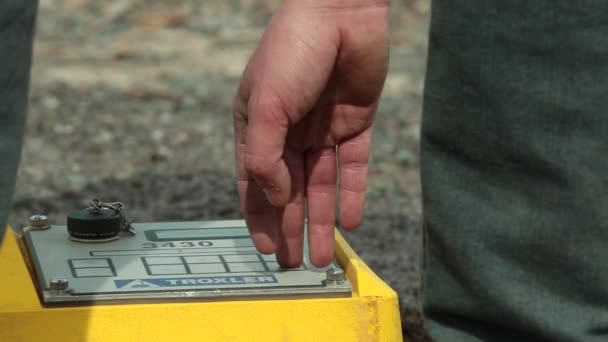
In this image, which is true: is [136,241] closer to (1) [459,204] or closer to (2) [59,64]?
(1) [459,204]

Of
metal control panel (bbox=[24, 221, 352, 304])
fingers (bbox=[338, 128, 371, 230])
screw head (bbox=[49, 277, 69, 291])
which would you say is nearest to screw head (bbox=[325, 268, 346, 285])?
metal control panel (bbox=[24, 221, 352, 304])

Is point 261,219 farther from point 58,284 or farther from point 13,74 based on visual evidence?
point 13,74

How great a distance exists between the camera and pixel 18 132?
3.77 ft

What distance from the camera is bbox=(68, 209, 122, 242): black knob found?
191 cm

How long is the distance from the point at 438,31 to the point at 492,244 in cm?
31

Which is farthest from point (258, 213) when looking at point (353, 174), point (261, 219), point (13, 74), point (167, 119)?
point (167, 119)

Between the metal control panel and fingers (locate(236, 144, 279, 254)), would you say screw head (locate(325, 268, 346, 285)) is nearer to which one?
the metal control panel

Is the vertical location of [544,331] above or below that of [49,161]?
above

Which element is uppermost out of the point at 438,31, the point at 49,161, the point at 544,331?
the point at 438,31

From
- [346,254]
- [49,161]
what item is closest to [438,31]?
[346,254]

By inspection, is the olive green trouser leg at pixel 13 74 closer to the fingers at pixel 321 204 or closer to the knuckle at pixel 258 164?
the knuckle at pixel 258 164

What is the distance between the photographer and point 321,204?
5.94 feet

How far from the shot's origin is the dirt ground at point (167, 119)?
328 cm

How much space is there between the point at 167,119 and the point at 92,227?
242 centimetres
